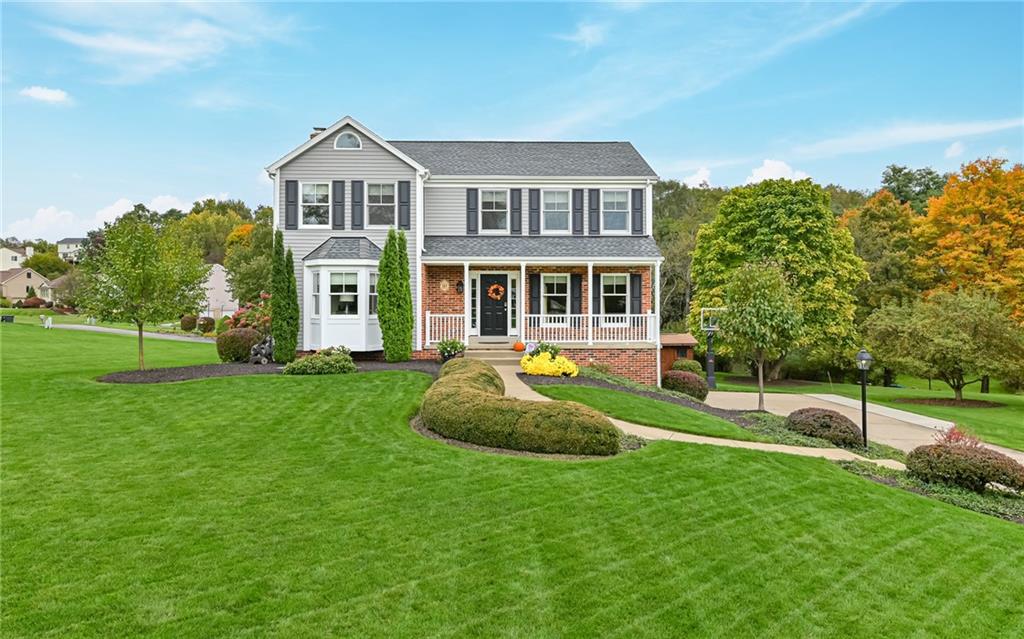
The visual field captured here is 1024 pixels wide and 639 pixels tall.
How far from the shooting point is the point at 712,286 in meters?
30.7

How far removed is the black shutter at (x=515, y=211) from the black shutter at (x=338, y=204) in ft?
18.9

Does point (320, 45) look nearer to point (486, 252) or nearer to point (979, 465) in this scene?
point (486, 252)

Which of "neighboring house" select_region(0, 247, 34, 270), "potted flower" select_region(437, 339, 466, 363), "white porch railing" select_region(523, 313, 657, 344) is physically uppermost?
"neighboring house" select_region(0, 247, 34, 270)

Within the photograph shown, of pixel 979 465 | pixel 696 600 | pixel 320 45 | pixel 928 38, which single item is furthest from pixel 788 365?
pixel 696 600

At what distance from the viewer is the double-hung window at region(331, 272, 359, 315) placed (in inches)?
724

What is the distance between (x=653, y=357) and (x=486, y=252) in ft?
21.2

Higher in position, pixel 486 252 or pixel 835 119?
pixel 835 119

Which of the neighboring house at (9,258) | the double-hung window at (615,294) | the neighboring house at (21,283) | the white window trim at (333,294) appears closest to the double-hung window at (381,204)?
the white window trim at (333,294)

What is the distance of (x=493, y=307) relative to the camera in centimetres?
2108

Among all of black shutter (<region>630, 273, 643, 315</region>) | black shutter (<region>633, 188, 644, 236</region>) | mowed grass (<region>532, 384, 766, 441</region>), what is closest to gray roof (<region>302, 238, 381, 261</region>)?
mowed grass (<region>532, 384, 766, 441</region>)

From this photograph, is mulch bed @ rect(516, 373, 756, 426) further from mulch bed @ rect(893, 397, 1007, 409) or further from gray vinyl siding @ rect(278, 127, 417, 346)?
mulch bed @ rect(893, 397, 1007, 409)

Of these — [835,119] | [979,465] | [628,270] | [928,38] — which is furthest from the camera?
[835,119]

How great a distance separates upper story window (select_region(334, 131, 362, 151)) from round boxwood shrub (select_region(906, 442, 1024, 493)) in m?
17.2

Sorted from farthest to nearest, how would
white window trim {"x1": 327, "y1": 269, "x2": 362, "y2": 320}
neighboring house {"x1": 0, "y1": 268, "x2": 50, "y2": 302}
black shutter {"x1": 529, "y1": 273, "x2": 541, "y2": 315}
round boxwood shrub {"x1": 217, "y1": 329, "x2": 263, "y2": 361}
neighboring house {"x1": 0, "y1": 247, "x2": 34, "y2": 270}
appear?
neighboring house {"x1": 0, "y1": 247, "x2": 34, "y2": 270} < neighboring house {"x1": 0, "y1": 268, "x2": 50, "y2": 302} < black shutter {"x1": 529, "y1": 273, "x2": 541, "y2": 315} < round boxwood shrub {"x1": 217, "y1": 329, "x2": 263, "y2": 361} < white window trim {"x1": 327, "y1": 269, "x2": 362, "y2": 320}
